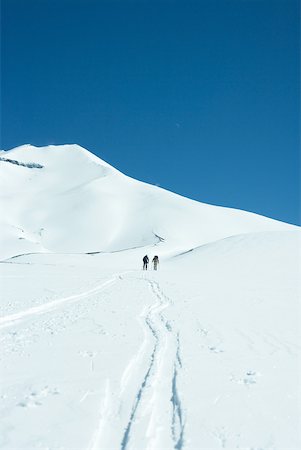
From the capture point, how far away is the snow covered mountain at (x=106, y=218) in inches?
4321

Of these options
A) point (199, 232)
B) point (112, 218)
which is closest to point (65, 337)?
point (199, 232)

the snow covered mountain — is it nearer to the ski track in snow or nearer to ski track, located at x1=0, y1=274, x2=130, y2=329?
ski track, located at x1=0, y1=274, x2=130, y2=329

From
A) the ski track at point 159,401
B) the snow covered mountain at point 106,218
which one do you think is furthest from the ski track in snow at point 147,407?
the snow covered mountain at point 106,218

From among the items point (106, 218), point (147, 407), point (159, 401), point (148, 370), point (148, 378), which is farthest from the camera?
point (106, 218)

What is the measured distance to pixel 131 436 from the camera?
3.62 m

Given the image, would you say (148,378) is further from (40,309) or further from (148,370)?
(40,309)

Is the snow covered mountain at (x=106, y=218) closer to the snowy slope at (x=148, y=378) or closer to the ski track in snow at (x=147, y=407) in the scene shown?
the snowy slope at (x=148, y=378)

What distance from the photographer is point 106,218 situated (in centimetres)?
13825

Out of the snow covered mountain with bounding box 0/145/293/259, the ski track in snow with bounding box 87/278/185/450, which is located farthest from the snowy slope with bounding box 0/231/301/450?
the snow covered mountain with bounding box 0/145/293/259

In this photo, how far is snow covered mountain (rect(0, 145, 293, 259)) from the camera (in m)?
110

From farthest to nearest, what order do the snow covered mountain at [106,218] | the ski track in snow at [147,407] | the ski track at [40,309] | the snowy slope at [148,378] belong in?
the snow covered mountain at [106,218], the ski track at [40,309], the snowy slope at [148,378], the ski track in snow at [147,407]

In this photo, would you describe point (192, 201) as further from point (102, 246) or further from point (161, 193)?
point (102, 246)

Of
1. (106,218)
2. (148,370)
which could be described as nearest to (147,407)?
(148,370)

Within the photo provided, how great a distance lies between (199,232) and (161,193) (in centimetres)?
4783
